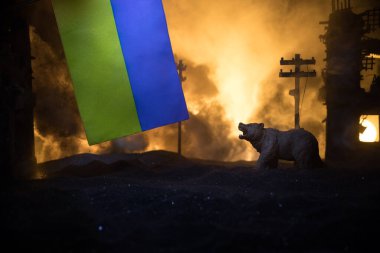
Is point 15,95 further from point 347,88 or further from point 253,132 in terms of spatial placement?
point 347,88

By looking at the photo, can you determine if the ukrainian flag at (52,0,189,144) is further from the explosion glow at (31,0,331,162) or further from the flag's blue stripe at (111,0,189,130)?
the explosion glow at (31,0,331,162)

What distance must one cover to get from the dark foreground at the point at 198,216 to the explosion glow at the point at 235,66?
1732 centimetres

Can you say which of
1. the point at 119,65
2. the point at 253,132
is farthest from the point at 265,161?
the point at 119,65

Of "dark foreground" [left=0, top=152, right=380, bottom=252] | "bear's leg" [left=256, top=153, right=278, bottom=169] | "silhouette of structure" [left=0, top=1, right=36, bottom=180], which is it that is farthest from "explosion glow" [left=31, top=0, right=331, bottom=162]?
"dark foreground" [left=0, top=152, right=380, bottom=252]

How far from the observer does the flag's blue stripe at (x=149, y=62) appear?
826 centimetres

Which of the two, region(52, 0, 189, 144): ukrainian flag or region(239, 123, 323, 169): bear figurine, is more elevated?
region(52, 0, 189, 144): ukrainian flag

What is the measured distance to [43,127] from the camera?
18250mm

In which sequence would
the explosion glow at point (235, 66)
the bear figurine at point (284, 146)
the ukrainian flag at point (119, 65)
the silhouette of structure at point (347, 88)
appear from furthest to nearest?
1. the explosion glow at point (235, 66)
2. the silhouette of structure at point (347, 88)
3. the bear figurine at point (284, 146)
4. the ukrainian flag at point (119, 65)

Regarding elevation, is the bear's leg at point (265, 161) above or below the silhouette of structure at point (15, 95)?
below

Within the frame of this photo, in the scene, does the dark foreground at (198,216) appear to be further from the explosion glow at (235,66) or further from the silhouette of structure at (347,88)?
the explosion glow at (235,66)

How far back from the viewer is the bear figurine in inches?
404

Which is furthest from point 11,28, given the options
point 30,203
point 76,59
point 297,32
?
point 297,32

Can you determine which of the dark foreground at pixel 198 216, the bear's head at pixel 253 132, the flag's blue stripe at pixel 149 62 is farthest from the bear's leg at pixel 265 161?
the flag's blue stripe at pixel 149 62

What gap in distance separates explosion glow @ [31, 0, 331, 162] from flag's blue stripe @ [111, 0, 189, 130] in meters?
15.8
